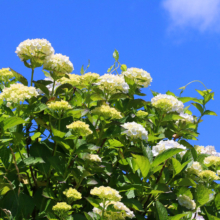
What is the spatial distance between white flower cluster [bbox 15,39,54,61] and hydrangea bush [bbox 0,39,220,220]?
1 centimetres

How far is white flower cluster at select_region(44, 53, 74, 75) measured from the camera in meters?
3.19

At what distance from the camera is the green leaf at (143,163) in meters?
2.36

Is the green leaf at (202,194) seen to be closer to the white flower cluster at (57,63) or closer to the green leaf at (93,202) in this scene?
the green leaf at (93,202)

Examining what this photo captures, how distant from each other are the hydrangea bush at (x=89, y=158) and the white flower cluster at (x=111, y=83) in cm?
1

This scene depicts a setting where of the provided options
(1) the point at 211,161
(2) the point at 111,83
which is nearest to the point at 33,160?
(2) the point at 111,83

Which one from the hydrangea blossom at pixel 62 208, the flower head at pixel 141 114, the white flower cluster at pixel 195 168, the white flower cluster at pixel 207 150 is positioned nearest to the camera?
the hydrangea blossom at pixel 62 208

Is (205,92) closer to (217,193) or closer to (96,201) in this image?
(217,193)

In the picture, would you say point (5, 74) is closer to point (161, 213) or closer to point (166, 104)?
point (166, 104)

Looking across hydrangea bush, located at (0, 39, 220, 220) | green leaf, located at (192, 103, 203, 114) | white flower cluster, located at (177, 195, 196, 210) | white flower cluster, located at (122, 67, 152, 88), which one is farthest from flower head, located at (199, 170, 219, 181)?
green leaf, located at (192, 103, 203, 114)

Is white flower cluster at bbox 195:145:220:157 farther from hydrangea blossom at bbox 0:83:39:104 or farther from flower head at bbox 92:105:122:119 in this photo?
hydrangea blossom at bbox 0:83:39:104

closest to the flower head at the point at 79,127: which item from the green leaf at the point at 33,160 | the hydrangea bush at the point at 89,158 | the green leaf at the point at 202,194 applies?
the hydrangea bush at the point at 89,158

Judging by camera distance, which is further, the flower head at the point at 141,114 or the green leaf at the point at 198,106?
the green leaf at the point at 198,106

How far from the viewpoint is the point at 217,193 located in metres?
3.23

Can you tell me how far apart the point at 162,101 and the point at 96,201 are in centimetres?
136
